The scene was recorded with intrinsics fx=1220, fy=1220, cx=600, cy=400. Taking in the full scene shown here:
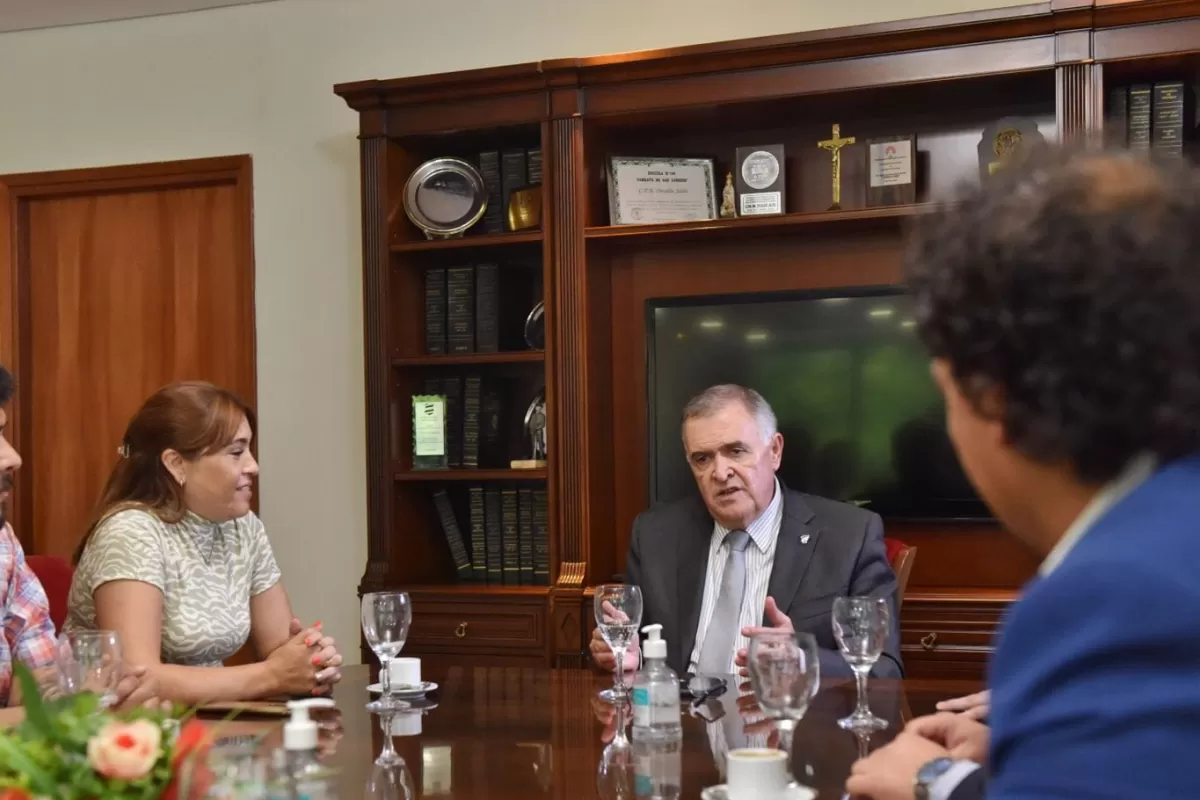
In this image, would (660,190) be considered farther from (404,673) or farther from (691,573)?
(404,673)

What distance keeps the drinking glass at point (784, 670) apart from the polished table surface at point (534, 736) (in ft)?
0.31

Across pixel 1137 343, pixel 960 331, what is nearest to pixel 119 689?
pixel 960 331

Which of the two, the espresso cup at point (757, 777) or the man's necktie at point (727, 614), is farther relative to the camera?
the man's necktie at point (727, 614)

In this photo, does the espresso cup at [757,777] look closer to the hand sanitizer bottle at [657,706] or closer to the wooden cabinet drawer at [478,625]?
the hand sanitizer bottle at [657,706]

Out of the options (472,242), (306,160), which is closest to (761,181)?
(472,242)

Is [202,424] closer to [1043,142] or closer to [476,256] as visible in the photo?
[476,256]

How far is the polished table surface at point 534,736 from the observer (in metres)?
1.48

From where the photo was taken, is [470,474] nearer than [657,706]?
No

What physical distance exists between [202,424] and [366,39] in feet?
6.60

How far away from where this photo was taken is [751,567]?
265 cm

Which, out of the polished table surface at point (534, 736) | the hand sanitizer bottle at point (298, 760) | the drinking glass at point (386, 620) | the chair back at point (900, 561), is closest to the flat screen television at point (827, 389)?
the chair back at point (900, 561)

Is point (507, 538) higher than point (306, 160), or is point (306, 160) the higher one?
point (306, 160)

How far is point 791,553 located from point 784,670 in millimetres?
1144

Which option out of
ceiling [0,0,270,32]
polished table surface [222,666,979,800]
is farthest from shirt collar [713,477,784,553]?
ceiling [0,0,270,32]
